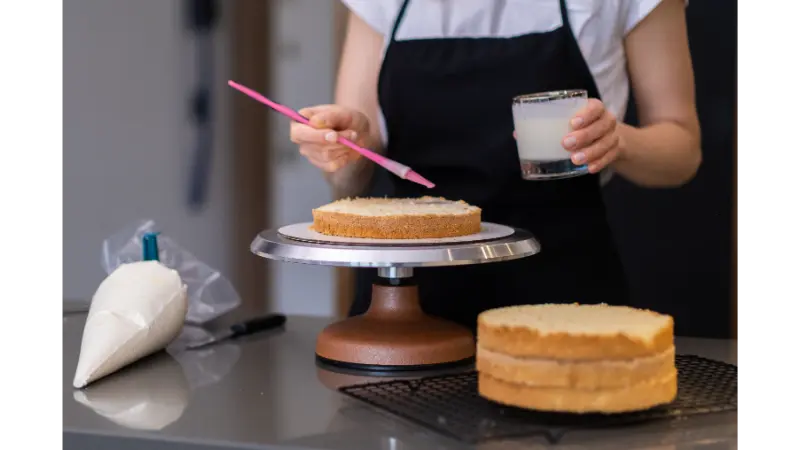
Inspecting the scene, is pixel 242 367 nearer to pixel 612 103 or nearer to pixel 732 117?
pixel 612 103

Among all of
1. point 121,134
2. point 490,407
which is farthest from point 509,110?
point 121,134

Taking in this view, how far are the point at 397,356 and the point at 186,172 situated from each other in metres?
0.96

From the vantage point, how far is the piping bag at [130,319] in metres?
1.15

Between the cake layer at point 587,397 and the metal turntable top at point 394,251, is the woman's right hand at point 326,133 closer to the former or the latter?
the metal turntable top at point 394,251

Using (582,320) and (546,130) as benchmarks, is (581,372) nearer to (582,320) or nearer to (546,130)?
(582,320)

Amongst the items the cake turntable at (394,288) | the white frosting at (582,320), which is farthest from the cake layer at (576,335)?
the cake turntable at (394,288)

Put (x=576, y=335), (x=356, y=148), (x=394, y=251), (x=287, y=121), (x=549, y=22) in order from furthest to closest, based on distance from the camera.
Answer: (x=287, y=121) → (x=549, y=22) → (x=356, y=148) → (x=394, y=251) → (x=576, y=335)

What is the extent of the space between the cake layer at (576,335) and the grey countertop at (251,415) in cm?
8

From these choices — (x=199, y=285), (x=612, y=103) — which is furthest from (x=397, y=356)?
(x=612, y=103)

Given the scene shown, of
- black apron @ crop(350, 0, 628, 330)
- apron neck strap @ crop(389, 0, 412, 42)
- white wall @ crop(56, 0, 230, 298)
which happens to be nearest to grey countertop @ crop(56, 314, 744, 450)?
black apron @ crop(350, 0, 628, 330)

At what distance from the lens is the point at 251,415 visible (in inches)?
39.3

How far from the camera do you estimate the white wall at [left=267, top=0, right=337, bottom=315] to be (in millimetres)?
1826

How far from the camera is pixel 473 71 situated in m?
1.46

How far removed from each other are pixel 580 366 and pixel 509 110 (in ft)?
2.14
